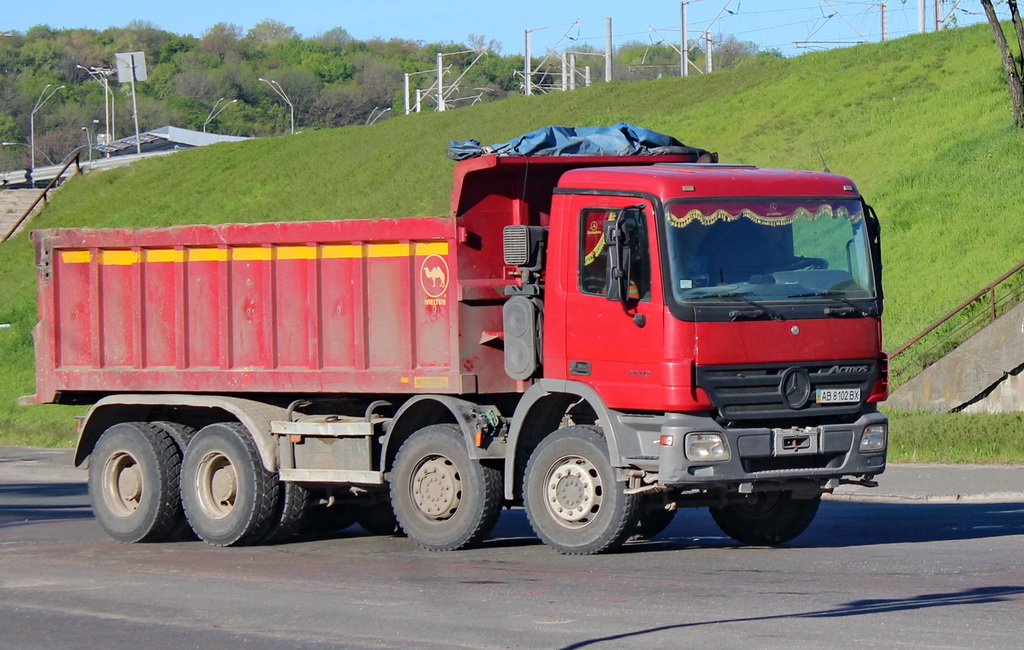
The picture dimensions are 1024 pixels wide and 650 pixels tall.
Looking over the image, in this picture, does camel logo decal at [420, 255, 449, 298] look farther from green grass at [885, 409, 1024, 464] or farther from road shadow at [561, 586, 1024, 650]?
green grass at [885, 409, 1024, 464]

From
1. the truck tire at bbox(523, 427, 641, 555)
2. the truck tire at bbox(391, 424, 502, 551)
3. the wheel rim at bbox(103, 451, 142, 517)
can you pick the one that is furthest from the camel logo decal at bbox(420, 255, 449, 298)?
the wheel rim at bbox(103, 451, 142, 517)

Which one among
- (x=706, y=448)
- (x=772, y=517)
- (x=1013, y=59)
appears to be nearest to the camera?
(x=706, y=448)

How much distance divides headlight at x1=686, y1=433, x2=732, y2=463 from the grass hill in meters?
15.8

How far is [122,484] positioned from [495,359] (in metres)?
4.36

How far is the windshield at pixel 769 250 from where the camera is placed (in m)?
10.6

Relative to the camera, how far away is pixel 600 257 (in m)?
11.0

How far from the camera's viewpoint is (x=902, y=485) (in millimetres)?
16547

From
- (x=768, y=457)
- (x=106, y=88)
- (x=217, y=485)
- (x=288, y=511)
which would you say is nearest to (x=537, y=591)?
(x=768, y=457)

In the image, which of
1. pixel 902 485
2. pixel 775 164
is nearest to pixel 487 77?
pixel 775 164

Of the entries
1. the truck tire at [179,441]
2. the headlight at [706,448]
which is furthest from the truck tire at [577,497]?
the truck tire at [179,441]

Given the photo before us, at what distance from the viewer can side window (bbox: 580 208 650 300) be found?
10664 mm

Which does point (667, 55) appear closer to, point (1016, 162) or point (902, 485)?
point (1016, 162)

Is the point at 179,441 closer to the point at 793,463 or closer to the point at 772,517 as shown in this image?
the point at 772,517

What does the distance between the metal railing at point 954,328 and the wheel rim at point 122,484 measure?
13.7 metres
